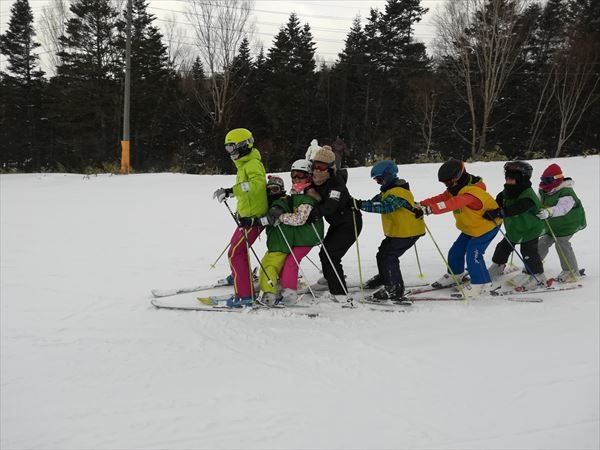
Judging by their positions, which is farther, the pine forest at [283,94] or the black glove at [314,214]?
the pine forest at [283,94]

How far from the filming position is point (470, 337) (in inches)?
168

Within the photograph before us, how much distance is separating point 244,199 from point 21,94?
31.0 metres

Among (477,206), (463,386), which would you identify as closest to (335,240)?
(477,206)

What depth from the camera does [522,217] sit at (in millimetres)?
5582

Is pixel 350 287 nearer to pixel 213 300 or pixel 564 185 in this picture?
pixel 213 300

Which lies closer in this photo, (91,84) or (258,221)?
(258,221)

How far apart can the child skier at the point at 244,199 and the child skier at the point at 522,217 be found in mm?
2649

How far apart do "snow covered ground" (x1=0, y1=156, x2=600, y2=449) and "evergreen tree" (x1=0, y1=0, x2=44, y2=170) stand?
87.4ft

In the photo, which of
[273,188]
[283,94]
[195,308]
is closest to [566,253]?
[273,188]

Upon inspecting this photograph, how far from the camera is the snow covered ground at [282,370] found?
2959 mm

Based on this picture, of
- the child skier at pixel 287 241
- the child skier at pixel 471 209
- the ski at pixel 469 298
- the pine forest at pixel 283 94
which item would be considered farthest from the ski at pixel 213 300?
the pine forest at pixel 283 94

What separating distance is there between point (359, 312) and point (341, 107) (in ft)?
90.5

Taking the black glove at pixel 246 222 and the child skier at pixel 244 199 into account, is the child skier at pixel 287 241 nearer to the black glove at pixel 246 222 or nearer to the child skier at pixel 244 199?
the black glove at pixel 246 222

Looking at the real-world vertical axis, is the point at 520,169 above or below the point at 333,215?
above
